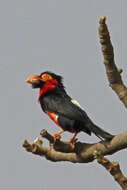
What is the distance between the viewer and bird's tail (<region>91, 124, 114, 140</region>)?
5332 millimetres

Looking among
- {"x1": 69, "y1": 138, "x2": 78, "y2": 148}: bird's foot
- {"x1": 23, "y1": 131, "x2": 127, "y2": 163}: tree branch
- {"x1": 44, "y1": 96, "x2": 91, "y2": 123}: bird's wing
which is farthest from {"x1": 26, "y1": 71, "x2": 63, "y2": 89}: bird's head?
{"x1": 23, "y1": 131, "x2": 127, "y2": 163}: tree branch

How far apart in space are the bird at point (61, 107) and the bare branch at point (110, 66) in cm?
57

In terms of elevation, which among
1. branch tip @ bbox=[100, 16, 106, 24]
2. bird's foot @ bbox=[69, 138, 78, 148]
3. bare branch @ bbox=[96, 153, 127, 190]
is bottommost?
bare branch @ bbox=[96, 153, 127, 190]

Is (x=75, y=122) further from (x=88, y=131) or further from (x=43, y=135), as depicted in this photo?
(x=43, y=135)

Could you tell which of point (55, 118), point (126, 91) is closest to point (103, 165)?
point (126, 91)

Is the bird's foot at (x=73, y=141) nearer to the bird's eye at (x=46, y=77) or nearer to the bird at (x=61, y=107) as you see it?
the bird at (x=61, y=107)

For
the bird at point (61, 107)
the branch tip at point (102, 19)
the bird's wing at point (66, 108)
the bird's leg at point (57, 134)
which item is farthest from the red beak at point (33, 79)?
the branch tip at point (102, 19)

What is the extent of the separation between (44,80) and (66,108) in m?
1.09

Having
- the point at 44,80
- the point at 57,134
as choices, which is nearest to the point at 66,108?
the point at 57,134

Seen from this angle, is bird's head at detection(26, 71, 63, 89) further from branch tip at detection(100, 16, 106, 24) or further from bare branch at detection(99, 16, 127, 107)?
branch tip at detection(100, 16, 106, 24)

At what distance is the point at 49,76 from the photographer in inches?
300

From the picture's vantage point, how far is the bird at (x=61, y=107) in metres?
6.26

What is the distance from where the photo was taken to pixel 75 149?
5.40 metres

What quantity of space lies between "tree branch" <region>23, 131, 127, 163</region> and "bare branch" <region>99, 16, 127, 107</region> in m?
0.60
